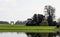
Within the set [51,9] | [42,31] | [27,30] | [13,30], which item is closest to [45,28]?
[42,31]

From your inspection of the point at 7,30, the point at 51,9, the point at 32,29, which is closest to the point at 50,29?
the point at 32,29

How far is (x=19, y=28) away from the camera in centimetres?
335

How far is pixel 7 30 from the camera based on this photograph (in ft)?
10.6

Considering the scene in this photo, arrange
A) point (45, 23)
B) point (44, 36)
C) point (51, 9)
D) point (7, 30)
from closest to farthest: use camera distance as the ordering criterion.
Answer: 1. point (7, 30)
2. point (44, 36)
3. point (45, 23)
4. point (51, 9)

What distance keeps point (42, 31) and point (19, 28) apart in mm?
447

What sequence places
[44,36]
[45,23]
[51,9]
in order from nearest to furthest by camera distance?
[44,36]
[45,23]
[51,9]

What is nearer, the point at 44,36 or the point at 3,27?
the point at 3,27

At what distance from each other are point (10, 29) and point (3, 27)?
0.14 m

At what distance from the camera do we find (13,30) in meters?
3.27

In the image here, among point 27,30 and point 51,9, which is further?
point 51,9

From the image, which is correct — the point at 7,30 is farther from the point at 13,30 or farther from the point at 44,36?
the point at 44,36

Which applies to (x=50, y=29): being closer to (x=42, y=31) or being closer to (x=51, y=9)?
(x=42, y=31)

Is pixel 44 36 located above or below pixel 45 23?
below

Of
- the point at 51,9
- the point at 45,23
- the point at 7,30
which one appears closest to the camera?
the point at 7,30
